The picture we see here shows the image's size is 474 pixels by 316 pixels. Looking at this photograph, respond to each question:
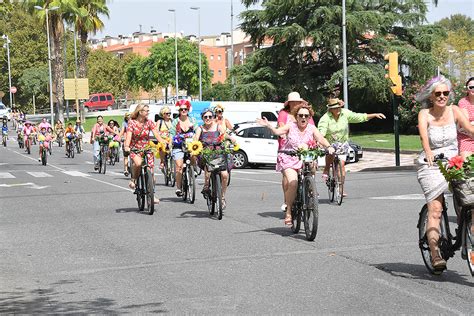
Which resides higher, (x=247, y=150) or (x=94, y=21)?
(x=94, y=21)

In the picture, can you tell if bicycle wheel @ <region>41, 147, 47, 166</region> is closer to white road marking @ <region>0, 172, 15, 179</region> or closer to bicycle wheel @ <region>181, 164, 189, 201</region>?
white road marking @ <region>0, 172, 15, 179</region>

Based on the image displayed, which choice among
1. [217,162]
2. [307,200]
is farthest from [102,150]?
[307,200]

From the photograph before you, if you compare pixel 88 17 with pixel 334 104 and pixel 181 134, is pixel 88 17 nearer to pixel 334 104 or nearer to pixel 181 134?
pixel 181 134

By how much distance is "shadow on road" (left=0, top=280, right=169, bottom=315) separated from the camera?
722 cm

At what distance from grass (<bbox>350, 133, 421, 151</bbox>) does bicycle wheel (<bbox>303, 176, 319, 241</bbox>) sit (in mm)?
24875

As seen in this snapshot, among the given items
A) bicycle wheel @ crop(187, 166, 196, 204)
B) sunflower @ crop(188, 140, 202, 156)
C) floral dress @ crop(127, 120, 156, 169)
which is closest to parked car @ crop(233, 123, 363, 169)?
bicycle wheel @ crop(187, 166, 196, 204)

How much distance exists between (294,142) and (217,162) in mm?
2466

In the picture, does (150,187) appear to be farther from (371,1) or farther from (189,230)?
(371,1)

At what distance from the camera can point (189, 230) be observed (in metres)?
→ 12.6

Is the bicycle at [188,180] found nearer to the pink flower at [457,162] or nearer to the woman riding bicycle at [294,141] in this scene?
the woman riding bicycle at [294,141]

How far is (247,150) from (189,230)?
19693 mm

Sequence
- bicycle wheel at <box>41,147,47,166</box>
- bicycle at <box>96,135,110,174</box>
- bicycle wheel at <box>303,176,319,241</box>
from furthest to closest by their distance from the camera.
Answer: bicycle wheel at <box>41,147,47,166</box>, bicycle at <box>96,135,110,174</box>, bicycle wheel at <box>303,176,319,241</box>

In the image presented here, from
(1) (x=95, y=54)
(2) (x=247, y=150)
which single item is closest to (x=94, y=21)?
(2) (x=247, y=150)

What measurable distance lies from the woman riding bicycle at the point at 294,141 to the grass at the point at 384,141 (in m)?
24.1
